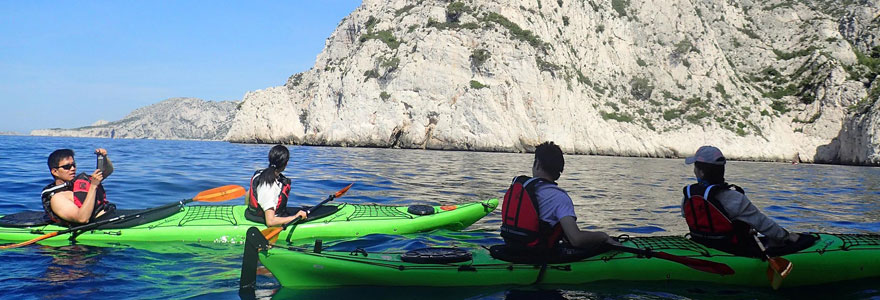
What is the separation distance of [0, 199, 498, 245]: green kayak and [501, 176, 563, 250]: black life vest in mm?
3426

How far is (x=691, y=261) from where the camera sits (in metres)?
5.23

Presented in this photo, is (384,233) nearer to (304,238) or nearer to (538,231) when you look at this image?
(304,238)

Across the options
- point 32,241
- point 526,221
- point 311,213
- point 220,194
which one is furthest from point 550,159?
point 32,241

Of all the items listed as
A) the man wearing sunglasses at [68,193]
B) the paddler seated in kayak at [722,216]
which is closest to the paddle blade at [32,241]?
the man wearing sunglasses at [68,193]

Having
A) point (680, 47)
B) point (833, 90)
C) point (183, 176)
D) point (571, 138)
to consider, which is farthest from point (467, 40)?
point (183, 176)

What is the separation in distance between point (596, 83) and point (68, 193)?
203ft

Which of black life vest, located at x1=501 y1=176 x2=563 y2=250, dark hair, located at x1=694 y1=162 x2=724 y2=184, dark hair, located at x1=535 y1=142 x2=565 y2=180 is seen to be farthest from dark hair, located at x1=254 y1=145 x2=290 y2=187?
dark hair, located at x1=694 y1=162 x2=724 y2=184

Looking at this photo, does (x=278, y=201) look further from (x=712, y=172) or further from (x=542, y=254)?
(x=712, y=172)

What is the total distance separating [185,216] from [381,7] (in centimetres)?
7055

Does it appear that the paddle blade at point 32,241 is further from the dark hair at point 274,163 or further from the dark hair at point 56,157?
the dark hair at point 274,163

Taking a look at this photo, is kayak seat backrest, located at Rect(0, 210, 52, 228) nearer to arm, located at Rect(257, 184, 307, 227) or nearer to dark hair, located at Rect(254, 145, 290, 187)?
arm, located at Rect(257, 184, 307, 227)

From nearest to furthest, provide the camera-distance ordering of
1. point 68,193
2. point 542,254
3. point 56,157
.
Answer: point 542,254
point 56,157
point 68,193

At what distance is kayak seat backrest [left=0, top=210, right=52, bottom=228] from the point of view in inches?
263

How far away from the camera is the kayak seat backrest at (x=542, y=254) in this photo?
5109 mm
